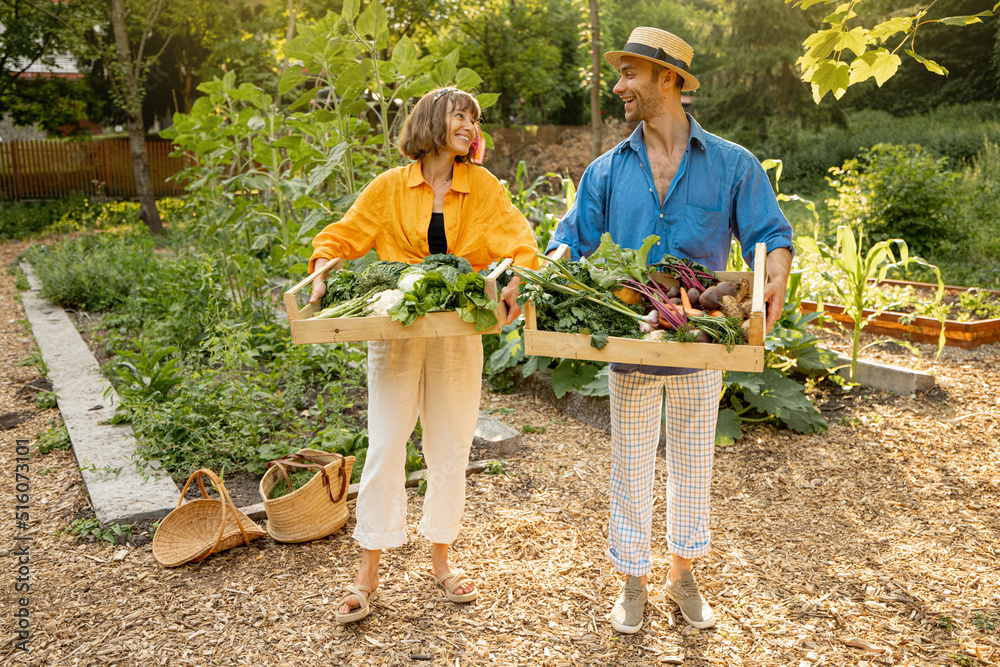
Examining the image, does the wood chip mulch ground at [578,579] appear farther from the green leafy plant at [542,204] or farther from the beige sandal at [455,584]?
the green leafy plant at [542,204]

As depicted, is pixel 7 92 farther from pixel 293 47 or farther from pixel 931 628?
pixel 931 628

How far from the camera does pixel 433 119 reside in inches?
96.3

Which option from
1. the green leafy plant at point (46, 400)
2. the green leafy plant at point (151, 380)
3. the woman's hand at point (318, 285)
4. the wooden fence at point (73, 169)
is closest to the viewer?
the woman's hand at point (318, 285)

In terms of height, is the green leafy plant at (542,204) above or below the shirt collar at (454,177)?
below

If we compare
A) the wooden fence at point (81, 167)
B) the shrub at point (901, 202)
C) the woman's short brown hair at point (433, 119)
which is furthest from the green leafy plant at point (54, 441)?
the wooden fence at point (81, 167)

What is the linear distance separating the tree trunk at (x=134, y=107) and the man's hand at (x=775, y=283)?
12987 millimetres

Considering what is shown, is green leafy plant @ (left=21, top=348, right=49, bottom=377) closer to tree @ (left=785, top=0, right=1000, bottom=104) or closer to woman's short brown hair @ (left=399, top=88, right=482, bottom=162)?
woman's short brown hair @ (left=399, top=88, right=482, bottom=162)

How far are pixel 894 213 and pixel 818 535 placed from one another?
6.51 m

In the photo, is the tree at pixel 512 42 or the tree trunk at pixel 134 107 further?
the tree at pixel 512 42

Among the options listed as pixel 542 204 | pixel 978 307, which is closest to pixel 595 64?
pixel 542 204

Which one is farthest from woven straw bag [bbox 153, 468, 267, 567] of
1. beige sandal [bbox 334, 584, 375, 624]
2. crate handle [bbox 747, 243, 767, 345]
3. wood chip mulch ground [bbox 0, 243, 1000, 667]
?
crate handle [bbox 747, 243, 767, 345]

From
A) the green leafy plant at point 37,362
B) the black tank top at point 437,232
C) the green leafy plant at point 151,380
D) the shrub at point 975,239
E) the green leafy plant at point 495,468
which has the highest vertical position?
the black tank top at point 437,232

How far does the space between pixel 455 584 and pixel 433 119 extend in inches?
66.9

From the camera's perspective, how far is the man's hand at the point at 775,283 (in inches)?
86.0
